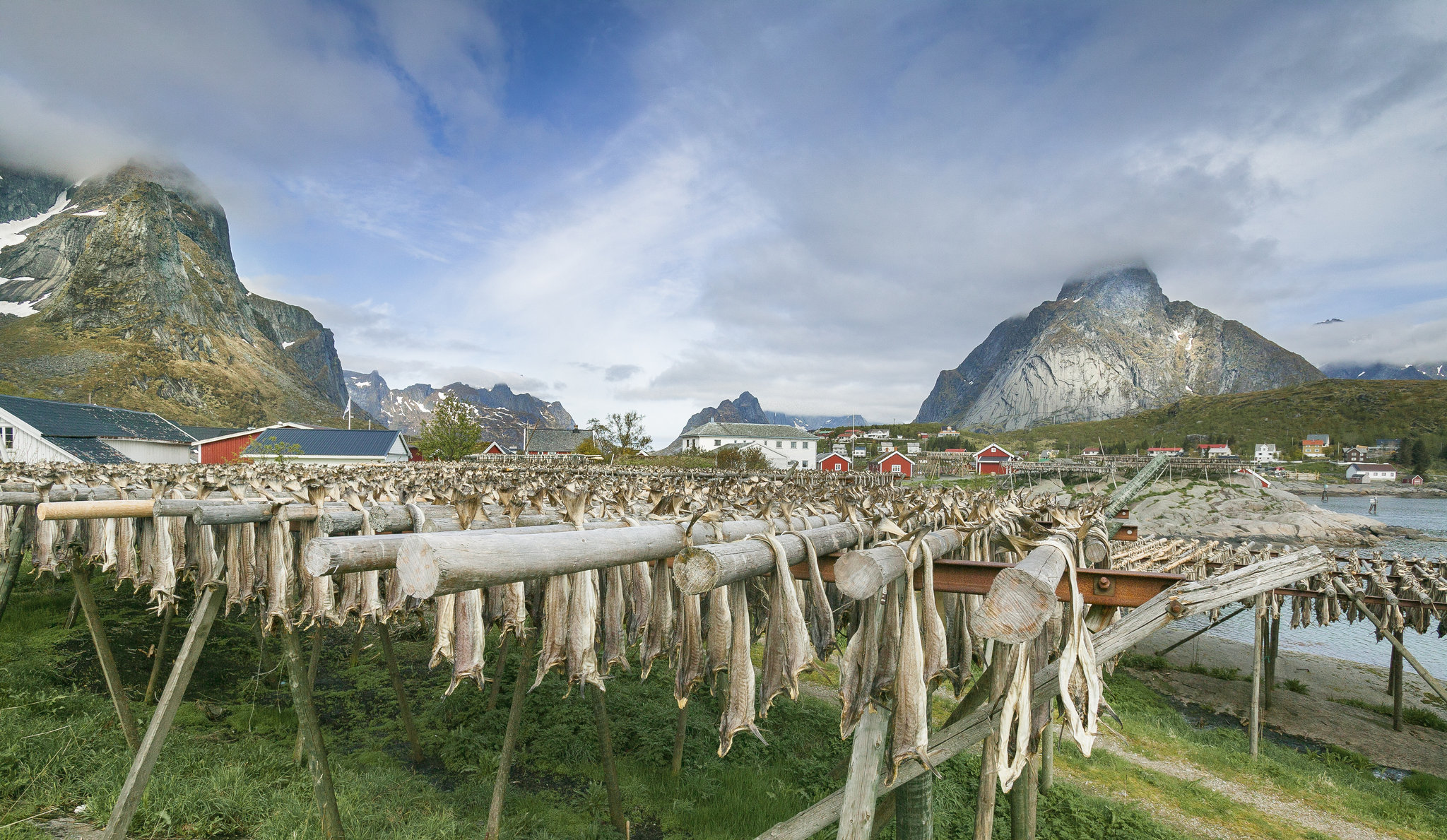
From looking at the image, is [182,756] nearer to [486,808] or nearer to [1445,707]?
[486,808]

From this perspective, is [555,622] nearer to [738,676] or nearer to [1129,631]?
[738,676]

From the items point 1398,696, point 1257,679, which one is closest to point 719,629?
point 1257,679

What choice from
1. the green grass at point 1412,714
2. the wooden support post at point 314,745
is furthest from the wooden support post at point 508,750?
the green grass at point 1412,714

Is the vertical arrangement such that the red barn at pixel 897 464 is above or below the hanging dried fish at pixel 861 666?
below

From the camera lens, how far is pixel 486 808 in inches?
243

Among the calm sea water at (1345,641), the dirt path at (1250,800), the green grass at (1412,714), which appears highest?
the dirt path at (1250,800)

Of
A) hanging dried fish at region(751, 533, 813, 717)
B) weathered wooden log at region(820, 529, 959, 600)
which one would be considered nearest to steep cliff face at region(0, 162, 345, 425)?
hanging dried fish at region(751, 533, 813, 717)

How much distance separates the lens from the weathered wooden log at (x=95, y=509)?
4062 mm

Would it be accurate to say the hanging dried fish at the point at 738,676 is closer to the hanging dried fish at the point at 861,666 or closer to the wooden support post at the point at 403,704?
the hanging dried fish at the point at 861,666

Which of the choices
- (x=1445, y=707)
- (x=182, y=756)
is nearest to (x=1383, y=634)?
(x=1445, y=707)

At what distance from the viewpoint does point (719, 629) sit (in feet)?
9.07

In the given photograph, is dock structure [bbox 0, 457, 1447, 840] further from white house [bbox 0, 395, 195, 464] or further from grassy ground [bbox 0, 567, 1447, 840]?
white house [bbox 0, 395, 195, 464]

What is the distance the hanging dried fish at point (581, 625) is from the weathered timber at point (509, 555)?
402 millimetres

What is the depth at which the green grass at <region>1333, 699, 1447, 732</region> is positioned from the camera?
13.3 m
